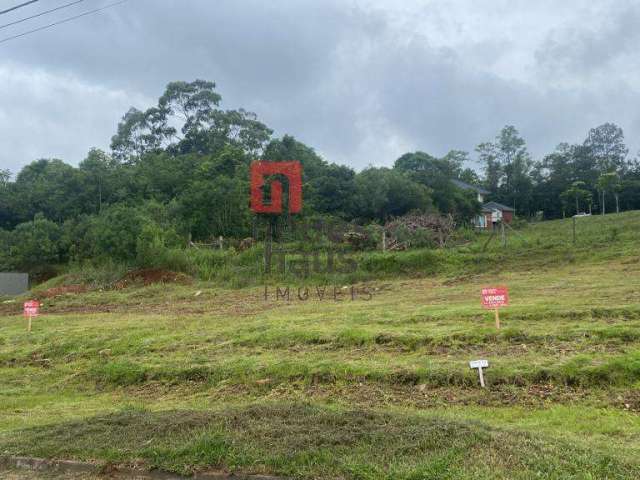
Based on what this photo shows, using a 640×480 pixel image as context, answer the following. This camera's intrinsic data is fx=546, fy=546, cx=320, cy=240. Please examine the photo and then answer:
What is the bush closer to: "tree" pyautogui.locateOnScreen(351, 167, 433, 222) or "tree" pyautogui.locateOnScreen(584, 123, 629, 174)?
"tree" pyautogui.locateOnScreen(351, 167, 433, 222)

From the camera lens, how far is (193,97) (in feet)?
155

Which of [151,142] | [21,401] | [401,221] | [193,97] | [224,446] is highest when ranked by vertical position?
[193,97]

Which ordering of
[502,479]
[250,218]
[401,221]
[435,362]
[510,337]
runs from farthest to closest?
[250,218], [401,221], [510,337], [435,362], [502,479]

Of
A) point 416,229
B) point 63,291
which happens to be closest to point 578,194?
point 416,229

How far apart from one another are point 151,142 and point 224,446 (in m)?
48.4

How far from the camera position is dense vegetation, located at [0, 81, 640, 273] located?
95.0ft

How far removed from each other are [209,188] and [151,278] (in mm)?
9042

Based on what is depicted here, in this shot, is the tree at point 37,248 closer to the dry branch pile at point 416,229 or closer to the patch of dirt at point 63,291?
the patch of dirt at point 63,291

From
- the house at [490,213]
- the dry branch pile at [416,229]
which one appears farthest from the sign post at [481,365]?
the house at [490,213]

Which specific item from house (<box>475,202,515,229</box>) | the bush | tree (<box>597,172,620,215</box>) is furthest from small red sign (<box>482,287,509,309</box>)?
tree (<box>597,172,620,215</box>)

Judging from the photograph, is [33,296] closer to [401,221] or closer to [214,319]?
[214,319]

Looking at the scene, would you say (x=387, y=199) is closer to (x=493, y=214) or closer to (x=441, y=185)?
(x=441, y=185)


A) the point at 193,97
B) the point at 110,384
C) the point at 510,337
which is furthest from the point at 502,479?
the point at 193,97

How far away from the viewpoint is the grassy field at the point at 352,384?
13.8ft
